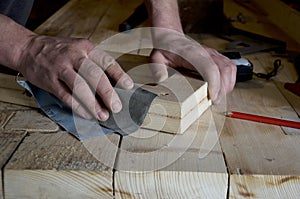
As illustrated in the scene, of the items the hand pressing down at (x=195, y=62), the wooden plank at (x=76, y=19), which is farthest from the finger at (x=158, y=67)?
the wooden plank at (x=76, y=19)

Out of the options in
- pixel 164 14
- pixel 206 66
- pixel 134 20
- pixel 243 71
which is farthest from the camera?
pixel 134 20

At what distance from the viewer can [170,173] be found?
52 cm

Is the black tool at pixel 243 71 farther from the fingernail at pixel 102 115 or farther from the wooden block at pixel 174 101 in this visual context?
the fingernail at pixel 102 115

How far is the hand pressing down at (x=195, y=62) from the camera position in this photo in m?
0.72

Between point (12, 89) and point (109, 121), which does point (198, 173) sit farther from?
point (12, 89)

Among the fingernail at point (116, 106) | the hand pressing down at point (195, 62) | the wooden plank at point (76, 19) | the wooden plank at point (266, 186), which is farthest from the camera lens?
the wooden plank at point (76, 19)

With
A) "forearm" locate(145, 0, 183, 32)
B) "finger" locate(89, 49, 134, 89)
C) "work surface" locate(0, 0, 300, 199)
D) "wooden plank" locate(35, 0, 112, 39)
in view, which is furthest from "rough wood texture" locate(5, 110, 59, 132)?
"wooden plank" locate(35, 0, 112, 39)

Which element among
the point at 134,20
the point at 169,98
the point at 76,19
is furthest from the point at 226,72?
the point at 76,19

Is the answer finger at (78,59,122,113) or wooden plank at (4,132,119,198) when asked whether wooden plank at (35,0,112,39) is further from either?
wooden plank at (4,132,119,198)

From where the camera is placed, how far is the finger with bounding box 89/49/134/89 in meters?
0.64

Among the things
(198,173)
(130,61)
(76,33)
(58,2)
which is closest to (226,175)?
(198,173)

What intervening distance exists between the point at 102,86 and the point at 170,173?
17 centimetres

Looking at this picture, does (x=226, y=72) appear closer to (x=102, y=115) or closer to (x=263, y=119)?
(x=263, y=119)

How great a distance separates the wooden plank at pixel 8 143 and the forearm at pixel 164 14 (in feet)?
1.41
